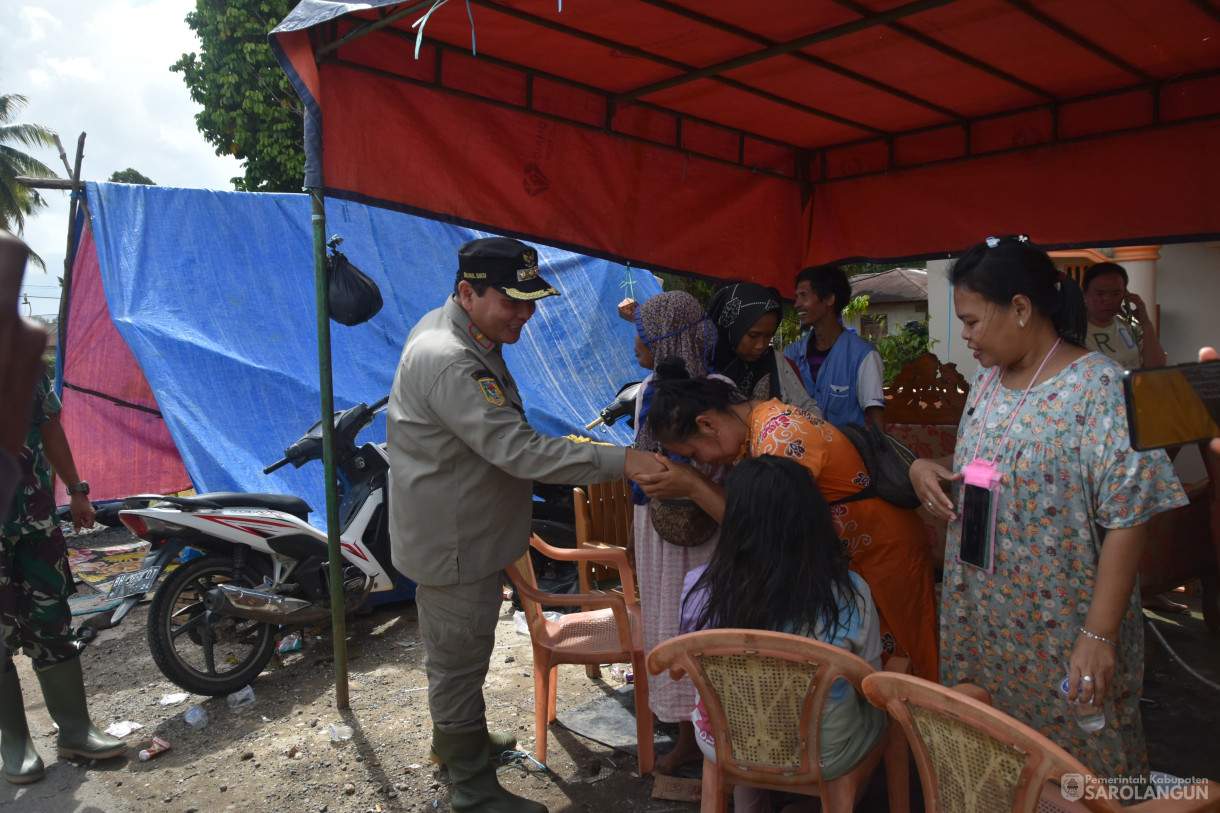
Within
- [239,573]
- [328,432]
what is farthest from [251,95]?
[328,432]

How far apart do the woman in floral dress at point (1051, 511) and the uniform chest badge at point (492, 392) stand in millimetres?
1295

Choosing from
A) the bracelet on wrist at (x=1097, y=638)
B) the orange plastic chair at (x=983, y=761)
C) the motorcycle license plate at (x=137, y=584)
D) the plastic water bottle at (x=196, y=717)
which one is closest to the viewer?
the orange plastic chair at (x=983, y=761)

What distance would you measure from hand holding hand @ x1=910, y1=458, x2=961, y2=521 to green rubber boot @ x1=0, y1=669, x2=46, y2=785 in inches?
136

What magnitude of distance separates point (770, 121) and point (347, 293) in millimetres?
2461

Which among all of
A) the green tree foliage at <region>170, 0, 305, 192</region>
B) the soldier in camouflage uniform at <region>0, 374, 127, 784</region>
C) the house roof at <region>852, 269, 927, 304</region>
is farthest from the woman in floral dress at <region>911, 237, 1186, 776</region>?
the house roof at <region>852, 269, 927, 304</region>

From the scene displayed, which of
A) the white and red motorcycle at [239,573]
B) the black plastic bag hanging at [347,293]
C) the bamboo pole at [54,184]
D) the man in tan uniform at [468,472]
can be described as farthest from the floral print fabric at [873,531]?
the bamboo pole at [54,184]

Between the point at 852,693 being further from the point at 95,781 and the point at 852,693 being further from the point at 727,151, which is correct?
the point at 727,151

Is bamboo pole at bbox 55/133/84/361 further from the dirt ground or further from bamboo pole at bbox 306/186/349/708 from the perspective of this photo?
bamboo pole at bbox 306/186/349/708

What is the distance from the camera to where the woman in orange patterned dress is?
92.9 inches

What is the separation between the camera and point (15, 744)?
3215mm

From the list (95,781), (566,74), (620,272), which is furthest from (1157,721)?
(620,272)

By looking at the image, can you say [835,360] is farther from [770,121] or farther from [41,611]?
[41,611]

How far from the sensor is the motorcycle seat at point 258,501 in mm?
4250

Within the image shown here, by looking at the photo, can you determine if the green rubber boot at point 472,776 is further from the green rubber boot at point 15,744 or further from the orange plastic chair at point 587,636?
the green rubber boot at point 15,744
